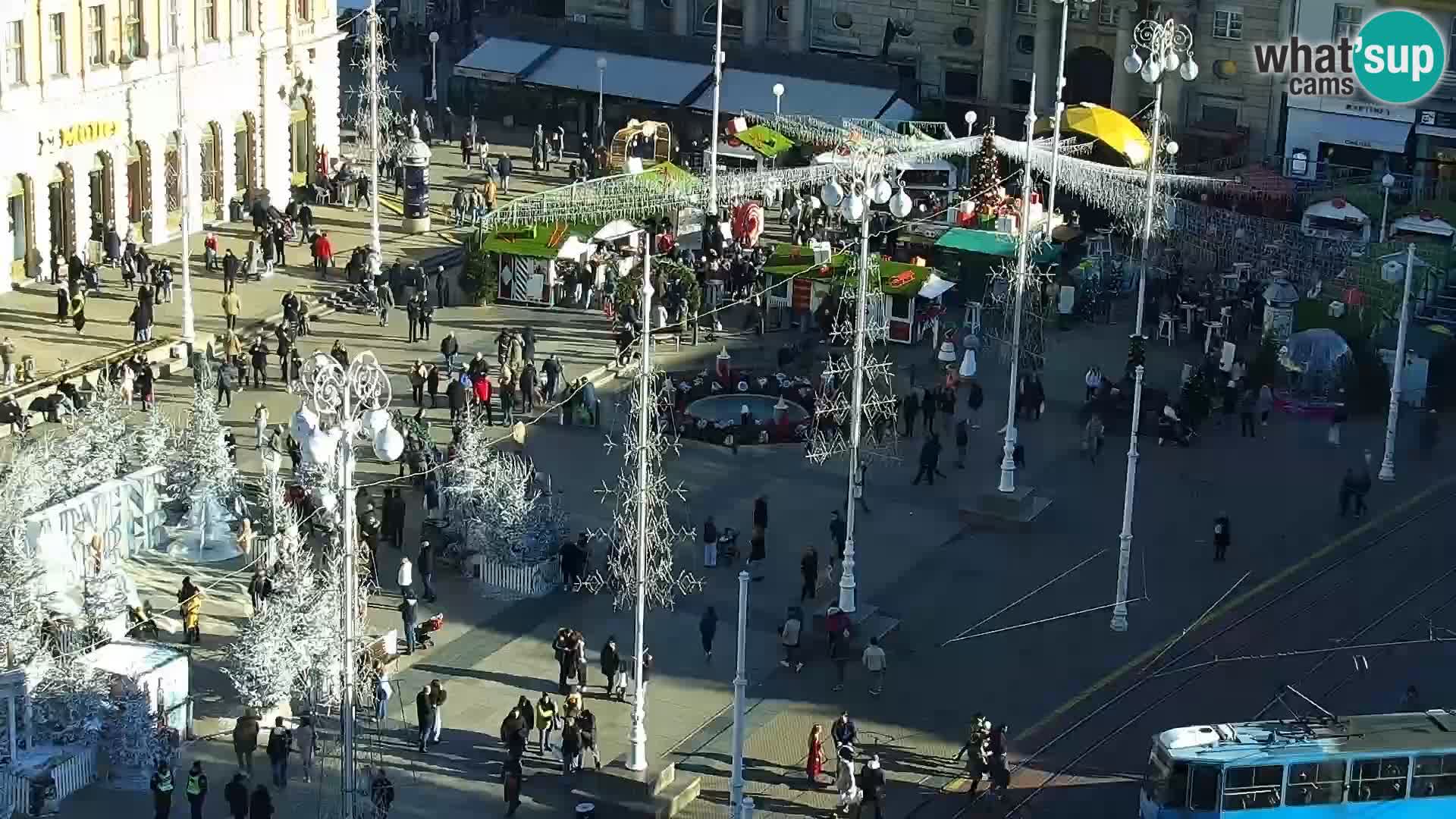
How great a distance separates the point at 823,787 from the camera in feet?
132

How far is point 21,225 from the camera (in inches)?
2488

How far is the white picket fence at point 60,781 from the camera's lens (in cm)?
3803

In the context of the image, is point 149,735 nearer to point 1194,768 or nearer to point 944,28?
point 1194,768

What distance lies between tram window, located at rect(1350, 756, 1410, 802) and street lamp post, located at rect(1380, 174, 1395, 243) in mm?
26702

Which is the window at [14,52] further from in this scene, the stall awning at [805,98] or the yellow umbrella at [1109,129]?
the yellow umbrella at [1109,129]

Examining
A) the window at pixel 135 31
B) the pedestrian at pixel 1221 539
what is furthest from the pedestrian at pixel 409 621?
the window at pixel 135 31

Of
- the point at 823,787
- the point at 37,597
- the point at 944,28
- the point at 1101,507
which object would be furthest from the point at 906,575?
the point at 944,28

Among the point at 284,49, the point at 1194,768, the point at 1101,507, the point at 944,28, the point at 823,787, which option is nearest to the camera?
the point at 1194,768

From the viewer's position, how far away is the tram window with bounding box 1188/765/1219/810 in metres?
37.8

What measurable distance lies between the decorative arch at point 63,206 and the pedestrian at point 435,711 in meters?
26.9

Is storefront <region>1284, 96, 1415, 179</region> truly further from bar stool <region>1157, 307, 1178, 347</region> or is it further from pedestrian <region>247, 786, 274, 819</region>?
pedestrian <region>247, 786, 274, 819</region>

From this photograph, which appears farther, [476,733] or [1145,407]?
[1145,407]

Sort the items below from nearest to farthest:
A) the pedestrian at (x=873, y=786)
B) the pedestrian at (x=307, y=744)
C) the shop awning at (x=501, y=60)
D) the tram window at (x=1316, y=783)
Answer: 1. the tram window at (x=1316, y=783)
2. the pedestrian at (x=873, y=786)
3. the pedestrian at (x=307, y=744)
4. the shop awning at (x=501, y=60)

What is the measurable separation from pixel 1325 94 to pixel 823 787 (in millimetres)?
42587
